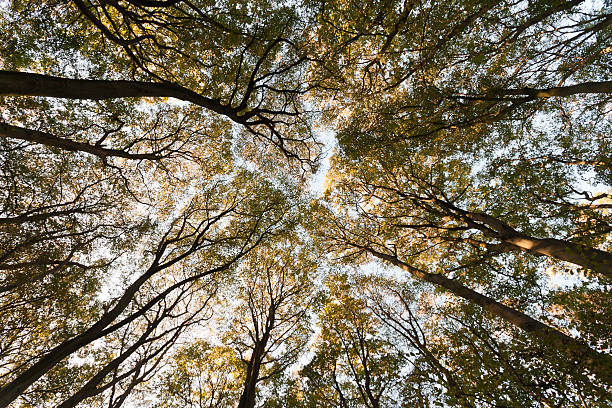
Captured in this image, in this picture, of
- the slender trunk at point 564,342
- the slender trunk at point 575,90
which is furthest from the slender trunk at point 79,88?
the slender trunk at point 564,342

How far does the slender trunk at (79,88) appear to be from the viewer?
356cm

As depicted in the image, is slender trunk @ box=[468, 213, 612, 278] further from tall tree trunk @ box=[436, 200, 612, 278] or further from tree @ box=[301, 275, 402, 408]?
tree @ box=[301, 275, 402, 408]

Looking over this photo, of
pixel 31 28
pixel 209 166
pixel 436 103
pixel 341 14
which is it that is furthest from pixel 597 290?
pixel 31 28

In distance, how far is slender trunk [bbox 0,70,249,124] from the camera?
3.56 m

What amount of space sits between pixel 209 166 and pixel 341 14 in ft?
26.0

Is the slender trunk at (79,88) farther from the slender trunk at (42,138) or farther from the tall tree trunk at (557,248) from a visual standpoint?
the tall tree trunk at (557,248)

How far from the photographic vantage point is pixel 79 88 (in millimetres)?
4102

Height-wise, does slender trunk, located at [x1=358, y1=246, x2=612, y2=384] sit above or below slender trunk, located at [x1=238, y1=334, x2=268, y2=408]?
below

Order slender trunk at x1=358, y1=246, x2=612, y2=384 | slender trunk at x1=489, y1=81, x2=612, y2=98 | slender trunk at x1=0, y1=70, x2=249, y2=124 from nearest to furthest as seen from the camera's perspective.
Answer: slender trunk at x1=0, y1=70, x2=249, y2=124, slender trunk at x1=358, y1=246, x2=612, y2=384, slender trunk at x1=489, y1=81, x2=612, y2=98

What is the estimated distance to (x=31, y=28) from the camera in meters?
7.01

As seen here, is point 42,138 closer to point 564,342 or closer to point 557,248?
point 557,248

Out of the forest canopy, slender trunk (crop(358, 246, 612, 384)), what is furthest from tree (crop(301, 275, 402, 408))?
slender trunk (crop(358, 246, 612, 384))

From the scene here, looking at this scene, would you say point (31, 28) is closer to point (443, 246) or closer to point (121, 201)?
point (121, 201)

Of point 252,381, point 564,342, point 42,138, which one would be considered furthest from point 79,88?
point 564,342
